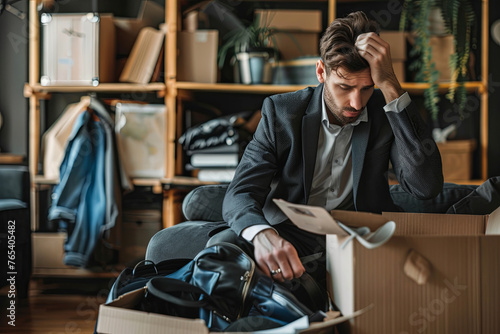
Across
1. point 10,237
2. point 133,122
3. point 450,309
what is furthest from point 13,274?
point 450,309

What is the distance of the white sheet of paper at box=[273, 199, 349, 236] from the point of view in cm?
90

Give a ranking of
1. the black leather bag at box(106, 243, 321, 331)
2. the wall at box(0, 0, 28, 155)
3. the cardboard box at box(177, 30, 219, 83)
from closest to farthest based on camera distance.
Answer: the black leather bag at box(106, 243, 321, 331) → the cardboard box at box(177, 30, 219, 83) → the wall at box(0, 0, 28, 155)

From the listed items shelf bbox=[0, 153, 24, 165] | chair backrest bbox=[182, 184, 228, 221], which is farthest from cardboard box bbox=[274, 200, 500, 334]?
shelf bbox=[0, 153, 24, 165]

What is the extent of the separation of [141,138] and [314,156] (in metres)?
1.52

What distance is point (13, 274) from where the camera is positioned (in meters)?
2.43

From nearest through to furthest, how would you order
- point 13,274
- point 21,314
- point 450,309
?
point 450,309 → point 21,314 → point 13,274

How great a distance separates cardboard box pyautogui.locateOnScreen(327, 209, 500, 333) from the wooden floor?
55.5 inches

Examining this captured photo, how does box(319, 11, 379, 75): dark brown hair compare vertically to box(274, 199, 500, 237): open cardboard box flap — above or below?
above

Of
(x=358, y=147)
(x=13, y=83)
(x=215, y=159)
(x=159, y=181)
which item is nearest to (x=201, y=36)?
(x=215, y=159)

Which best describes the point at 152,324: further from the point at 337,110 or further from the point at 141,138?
the point at 141,138

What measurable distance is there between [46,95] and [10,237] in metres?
0.92

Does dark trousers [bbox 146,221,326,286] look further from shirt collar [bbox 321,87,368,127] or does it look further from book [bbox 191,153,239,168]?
book [bbox 191,153,239,168]

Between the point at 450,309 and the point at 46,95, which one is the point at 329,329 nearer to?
the point at 450,309

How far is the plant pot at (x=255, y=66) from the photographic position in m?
2.74
